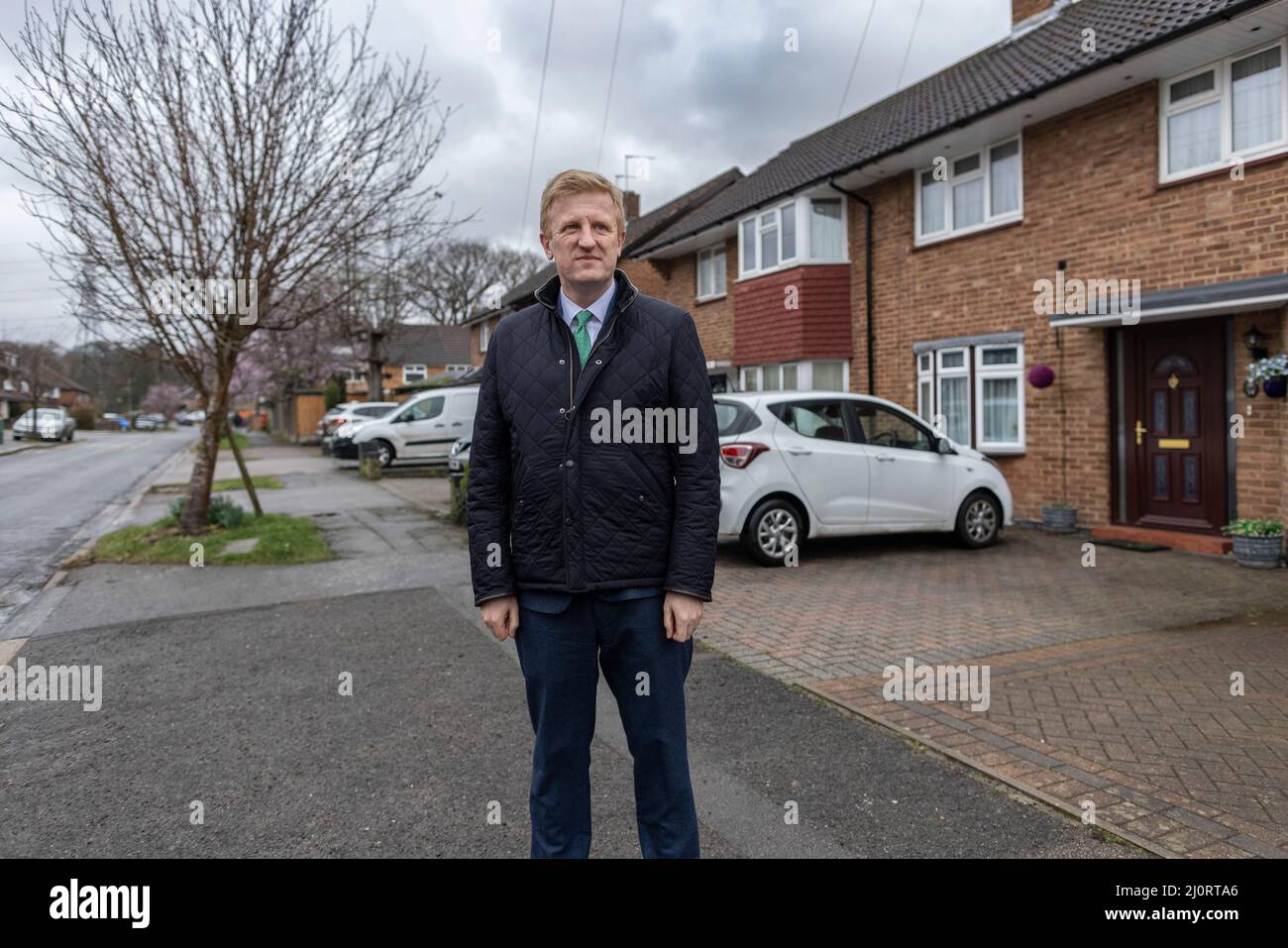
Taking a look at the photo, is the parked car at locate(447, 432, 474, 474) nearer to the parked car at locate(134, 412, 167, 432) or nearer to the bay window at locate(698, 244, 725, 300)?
the bay window at locate(698, 244, 725, 300)

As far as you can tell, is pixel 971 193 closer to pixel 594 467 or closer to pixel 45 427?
pixel 594 467

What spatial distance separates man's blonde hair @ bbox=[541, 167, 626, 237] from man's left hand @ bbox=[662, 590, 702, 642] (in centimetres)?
101

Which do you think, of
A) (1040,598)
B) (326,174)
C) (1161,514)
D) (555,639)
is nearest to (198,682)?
(555,639)

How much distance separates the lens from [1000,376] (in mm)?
12352

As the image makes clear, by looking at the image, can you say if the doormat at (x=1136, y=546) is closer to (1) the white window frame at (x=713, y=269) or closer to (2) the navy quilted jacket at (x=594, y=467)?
(2) the navy quilted jacket at (x=594, y=467)

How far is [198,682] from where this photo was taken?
17.6ft

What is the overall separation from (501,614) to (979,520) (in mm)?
8791

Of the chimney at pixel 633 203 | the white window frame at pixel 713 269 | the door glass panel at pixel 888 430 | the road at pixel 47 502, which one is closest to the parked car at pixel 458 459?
the road at pixel 47 502

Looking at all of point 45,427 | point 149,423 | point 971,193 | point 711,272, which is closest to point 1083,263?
point 971,193

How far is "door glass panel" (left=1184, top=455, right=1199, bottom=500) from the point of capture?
10.2 metres

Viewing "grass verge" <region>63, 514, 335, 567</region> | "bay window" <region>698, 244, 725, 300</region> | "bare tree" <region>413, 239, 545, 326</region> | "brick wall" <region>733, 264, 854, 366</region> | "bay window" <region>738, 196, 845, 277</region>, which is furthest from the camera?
"bare tree" <region>413, 239, 545, 326</region>

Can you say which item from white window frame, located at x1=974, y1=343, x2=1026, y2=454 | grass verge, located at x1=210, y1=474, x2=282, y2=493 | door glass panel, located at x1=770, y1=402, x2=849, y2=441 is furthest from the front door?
grass verge, located at x1=210, y1=474, x2=282, y2=493
